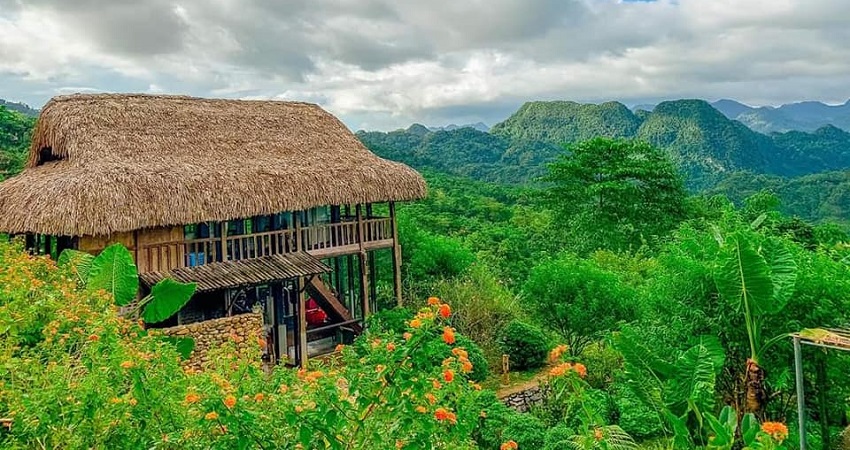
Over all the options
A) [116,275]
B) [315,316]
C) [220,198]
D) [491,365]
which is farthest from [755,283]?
[315,316]

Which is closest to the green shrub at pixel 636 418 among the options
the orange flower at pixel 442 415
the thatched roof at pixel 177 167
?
the thatched roof at pixel 177 167

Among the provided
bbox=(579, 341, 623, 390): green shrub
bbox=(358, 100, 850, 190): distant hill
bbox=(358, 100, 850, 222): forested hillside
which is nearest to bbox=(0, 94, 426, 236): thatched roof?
bbox=(579, 341, 623, 390): green shrub

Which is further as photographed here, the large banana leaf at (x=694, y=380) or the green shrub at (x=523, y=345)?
the green shrub at (x=523, y=345)

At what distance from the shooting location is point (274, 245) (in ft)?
43.2

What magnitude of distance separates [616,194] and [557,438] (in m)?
19.2

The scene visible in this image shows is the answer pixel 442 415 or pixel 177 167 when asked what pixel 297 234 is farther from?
pixel 442 415

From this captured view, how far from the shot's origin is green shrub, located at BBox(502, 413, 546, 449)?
8.06m

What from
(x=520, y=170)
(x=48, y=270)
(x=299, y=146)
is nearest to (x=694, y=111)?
(x=520, y=170)

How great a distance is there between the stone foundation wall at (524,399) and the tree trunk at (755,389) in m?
3.87

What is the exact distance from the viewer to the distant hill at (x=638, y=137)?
6819 centimetres

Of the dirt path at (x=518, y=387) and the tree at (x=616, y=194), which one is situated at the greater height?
the tree at (x=616, y=194)

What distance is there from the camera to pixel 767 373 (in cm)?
823

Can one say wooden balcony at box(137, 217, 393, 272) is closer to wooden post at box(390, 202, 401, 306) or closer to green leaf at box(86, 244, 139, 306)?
wooden post at box(390, 202, 401, 306)

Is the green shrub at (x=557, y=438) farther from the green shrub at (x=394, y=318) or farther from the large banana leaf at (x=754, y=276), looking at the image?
the green shrub at (x=394, y=318)
